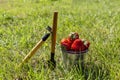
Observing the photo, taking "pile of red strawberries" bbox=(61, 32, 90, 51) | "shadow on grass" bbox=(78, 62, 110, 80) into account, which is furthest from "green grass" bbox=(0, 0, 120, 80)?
"pile of red strawberries" bbox=(61, 32, 90, 51)

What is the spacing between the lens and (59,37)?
4.91 metres

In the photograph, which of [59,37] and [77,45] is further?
[59,37]

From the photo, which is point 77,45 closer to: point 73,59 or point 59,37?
point 73,59

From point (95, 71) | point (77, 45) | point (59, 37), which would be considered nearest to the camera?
point (77, 45)

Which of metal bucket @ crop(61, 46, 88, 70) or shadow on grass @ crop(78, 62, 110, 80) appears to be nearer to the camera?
shadow on grass @ crop(78, 62, 110, 80)

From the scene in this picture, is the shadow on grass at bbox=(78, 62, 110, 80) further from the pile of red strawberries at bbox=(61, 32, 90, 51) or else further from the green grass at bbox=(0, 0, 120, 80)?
the pile of red strawberries at bbox=(61, 32, 90, 51)

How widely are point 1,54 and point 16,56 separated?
29cm

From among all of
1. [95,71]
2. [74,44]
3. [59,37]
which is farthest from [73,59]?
[59,37]

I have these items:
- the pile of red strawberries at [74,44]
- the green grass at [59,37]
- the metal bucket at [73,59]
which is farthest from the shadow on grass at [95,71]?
the pile of red strawberries at [74,44]

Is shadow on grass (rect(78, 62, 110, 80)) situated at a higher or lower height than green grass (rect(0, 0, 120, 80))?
lower

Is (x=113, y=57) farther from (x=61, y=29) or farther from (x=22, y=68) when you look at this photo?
(x=61, y=29)

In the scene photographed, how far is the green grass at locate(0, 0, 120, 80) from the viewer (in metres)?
3.71

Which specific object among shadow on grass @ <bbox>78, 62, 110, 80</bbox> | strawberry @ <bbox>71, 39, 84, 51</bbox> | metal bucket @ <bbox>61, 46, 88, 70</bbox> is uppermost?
strawberry @ <bbox>71, 39, 84, 51</bbox>

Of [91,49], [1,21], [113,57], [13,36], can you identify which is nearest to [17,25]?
[1,21]
